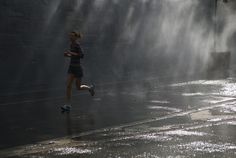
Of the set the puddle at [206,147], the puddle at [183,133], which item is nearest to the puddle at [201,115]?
the puddle at [183,133]

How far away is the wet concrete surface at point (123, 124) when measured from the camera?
26.1 ft

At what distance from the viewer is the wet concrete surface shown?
7941 millimetres

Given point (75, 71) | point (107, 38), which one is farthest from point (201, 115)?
point (107, 38)

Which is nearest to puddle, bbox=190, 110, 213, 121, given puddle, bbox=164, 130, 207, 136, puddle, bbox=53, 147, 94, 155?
puddle, bbox=164, 130, 207, 136

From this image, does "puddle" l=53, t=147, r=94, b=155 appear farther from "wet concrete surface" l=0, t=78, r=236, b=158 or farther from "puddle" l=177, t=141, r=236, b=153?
"puddle" l=177, t=141, r=236, b=153

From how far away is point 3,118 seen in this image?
37.4 ft

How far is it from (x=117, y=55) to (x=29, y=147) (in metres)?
14.5

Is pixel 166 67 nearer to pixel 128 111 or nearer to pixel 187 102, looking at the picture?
pixel 187 102

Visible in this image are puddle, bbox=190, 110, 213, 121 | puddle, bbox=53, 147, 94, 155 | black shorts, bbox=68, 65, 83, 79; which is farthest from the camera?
black shorts, bbox=68, 65, 83, 79

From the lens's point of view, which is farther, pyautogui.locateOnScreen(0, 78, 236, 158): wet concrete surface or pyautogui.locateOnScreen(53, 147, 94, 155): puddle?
pyautogui.locateOnScreen(0, 78, 236, 158): wet concrete surface

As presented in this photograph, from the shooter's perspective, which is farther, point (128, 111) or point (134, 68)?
point (134, 68)

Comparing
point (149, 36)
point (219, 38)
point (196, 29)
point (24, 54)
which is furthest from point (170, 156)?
point (219, 38)

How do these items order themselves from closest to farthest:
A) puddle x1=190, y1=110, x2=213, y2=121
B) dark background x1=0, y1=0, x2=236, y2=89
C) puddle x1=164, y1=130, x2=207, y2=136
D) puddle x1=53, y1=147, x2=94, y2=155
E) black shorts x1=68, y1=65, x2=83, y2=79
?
puddle x1=53, y1=147, x2=94, y2=155 → puddle x1=164, y1=130, x2=207, y2=136 → puddle x1=190, y1=110, x2=213, y2=121 → black shorts x1=68, y1=65, x2=83, y2=79 → dark background x1=0, y1=0, x2=236, y2=89

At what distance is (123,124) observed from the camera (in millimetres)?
10469
